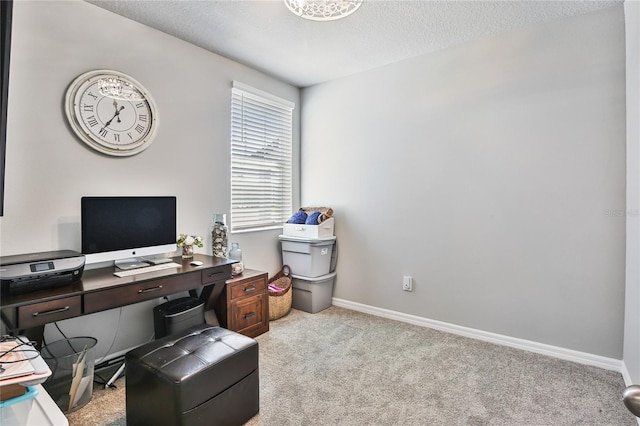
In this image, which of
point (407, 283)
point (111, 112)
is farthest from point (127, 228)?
point (407, 283)

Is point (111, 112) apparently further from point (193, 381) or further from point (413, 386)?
point (413, 386)

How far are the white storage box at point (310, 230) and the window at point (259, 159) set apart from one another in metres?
0.19

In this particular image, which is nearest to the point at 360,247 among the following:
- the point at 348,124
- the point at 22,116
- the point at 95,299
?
the point at 348,124

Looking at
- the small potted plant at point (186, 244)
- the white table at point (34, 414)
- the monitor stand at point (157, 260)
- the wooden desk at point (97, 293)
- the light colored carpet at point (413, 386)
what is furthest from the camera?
the small potted plant at point (186, 244)

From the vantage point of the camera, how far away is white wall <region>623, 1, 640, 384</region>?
1.90 meters

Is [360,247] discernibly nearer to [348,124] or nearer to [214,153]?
[348,124]

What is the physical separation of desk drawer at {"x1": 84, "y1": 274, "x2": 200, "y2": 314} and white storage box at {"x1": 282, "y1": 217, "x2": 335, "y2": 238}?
4.60 ft

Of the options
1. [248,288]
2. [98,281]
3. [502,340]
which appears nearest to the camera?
[98,281]

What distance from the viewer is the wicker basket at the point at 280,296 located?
10.6 feet

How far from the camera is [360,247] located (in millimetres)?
3545

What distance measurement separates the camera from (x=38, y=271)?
171 cm

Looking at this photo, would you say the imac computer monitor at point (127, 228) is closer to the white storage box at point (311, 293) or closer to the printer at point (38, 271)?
the printer at point (38, 271)

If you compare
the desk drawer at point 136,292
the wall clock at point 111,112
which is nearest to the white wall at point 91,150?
the wall clock at point 111,112

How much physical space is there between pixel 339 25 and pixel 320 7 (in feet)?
1.97
